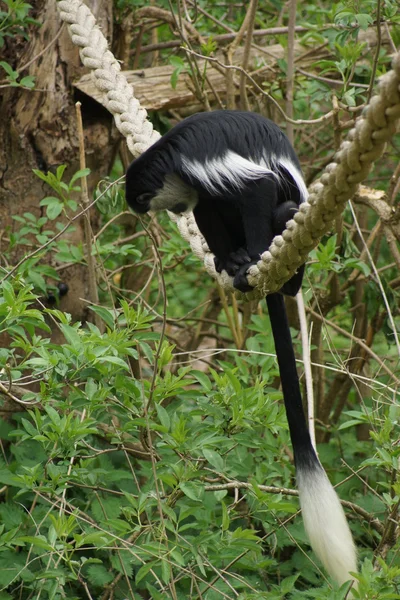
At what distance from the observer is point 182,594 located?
180 cm

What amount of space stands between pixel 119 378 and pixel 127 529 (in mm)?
299

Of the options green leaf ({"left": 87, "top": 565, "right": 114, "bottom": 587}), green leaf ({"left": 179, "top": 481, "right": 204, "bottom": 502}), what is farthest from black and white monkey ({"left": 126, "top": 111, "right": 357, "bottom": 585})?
green leaf ({"left": 87, "top": 565, "right": 114, "bottom": 587})

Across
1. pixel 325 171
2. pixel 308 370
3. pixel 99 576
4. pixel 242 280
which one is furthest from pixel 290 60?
pixel 99 576

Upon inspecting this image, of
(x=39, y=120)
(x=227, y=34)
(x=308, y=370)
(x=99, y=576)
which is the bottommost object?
(x=99, y=576)

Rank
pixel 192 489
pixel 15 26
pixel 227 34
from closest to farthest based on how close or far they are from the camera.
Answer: pixel 192 489 → pixel 15 26 → pixel 227 34

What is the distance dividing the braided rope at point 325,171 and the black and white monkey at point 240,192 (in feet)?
0.22

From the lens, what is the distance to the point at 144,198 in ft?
6.12

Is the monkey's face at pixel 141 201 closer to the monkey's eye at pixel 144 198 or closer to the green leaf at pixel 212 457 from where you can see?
the monkey's eye at pixel 144 198

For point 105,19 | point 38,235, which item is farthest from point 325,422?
point 105,19

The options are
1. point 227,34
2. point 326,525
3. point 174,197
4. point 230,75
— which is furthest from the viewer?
point 227,34

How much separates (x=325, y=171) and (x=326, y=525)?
729 millimetres

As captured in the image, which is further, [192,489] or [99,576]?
[99,576]

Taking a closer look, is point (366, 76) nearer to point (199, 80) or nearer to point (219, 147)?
point (199, 80)

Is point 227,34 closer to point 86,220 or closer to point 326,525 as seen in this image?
point 86,220
